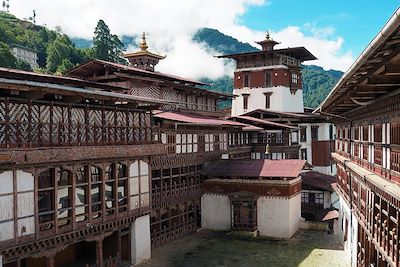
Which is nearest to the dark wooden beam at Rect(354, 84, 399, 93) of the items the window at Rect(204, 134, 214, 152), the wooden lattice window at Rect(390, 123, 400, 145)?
the wooden lattice window at Rect(390, 123, 400, 145)

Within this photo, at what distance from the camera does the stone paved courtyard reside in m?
23.6

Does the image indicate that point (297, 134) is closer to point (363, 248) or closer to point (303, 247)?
point (303, 247)

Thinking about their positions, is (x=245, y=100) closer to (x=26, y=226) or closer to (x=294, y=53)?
(x=294, y=53)

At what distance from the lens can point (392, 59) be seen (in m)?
8.39

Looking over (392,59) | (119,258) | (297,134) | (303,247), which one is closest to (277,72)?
(297,134)

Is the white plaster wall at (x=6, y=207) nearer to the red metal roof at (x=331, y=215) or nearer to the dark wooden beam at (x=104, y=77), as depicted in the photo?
the dark wooden beam at (x=104, y=77)

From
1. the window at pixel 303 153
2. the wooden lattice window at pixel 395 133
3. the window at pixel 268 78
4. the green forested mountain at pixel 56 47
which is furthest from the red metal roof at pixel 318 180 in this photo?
the green forested mountain at pixel 56 47

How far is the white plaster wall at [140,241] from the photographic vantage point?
907 inches

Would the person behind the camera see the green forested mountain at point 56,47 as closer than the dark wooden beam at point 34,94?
No

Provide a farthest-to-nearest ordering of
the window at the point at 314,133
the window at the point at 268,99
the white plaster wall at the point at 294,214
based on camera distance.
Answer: the window at the point at 268,99
the window at the point at 314,133
the white plaster wall at the point at 294,214

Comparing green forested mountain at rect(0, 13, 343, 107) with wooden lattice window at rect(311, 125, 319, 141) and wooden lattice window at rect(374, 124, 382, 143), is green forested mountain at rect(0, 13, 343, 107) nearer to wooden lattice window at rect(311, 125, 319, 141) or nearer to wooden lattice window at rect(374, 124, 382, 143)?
wooden lattice window at rect(311, 125, 319, 141)

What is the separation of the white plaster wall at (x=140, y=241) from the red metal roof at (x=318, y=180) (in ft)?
59.2

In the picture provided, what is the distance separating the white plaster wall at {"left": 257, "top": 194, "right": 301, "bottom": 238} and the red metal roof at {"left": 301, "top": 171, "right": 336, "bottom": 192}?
8.12 metres

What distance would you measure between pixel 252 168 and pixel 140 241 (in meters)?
10.7
